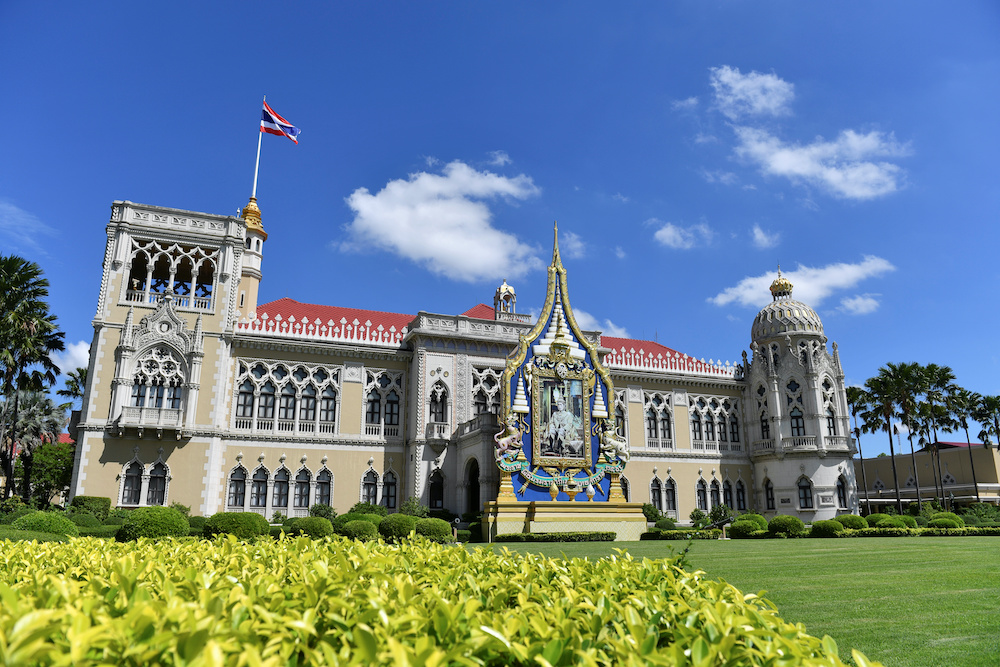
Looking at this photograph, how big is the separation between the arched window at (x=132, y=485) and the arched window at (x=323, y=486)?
8.50 meters

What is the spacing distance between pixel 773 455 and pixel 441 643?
4397 cm

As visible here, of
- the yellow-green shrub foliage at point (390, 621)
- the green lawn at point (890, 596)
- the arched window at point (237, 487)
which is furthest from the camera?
the arched window at point (237, 487)

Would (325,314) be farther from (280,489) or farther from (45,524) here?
(45,524)

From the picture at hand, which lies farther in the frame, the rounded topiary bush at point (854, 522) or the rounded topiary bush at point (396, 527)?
the rounded topiary bush at point (854, 522)

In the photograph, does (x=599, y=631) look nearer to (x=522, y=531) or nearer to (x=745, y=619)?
(x=745, y=619)

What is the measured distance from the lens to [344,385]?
36.3 metres

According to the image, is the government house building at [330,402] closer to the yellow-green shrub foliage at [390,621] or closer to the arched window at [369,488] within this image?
the arched window at [369,488]

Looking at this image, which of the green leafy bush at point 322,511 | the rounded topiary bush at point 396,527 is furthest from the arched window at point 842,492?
the green leafy bush at point 322,511

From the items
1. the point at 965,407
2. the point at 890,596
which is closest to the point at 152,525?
the point at 890,596

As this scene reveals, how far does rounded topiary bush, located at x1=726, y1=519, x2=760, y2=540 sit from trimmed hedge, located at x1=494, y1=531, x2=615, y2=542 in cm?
595

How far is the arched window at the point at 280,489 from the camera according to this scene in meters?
33.7

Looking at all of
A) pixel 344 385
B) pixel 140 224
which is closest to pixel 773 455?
pixel 344 385

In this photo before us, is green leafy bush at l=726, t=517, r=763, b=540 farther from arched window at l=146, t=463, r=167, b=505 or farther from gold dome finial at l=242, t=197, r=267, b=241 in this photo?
gold dome finial at l=242, t=197, r=267, b=241

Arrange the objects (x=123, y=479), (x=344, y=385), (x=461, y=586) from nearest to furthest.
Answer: (x=461, y=586) → (x=123, y=479) → (x=344, y=385)
